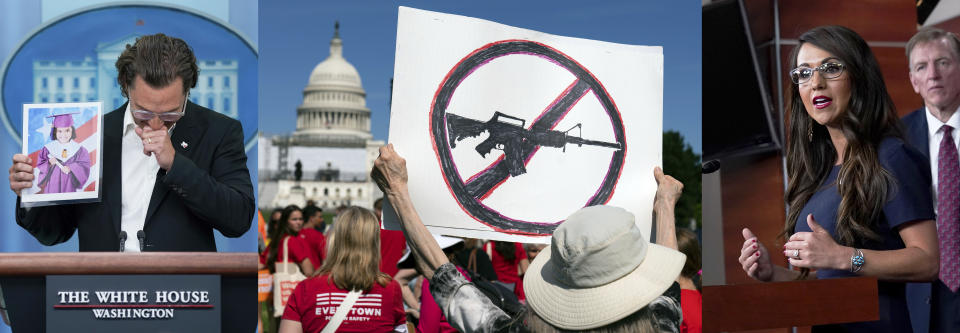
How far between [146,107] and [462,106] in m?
1.07

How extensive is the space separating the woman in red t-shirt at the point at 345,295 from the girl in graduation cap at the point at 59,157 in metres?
1.12

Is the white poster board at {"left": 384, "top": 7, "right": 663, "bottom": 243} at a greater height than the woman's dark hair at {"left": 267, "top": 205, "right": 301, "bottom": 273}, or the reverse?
the white poster board at {"left": 384, "top": 7, "right": 663, "bottom": 243}

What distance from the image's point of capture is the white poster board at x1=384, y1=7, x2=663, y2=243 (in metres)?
3.09

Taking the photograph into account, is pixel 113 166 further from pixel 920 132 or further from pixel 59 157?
pixel 920 132

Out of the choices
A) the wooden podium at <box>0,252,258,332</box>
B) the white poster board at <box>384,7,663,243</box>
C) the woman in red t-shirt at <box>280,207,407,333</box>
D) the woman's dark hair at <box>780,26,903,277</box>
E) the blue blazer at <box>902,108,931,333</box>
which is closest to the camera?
the wooden podium at <box>0,252,258,332</box>

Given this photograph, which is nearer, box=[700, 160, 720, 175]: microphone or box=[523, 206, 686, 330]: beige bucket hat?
box=[523, 206, 686, 330]: beige bucket hat

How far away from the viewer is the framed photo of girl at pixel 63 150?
2.92m

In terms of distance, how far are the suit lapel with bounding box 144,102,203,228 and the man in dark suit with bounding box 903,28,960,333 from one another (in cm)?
282

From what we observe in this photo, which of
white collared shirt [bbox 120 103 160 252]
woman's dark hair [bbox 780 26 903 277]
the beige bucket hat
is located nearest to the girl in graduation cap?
white collared shirt [bbox 120 103 160 252]

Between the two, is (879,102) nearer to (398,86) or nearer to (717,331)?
(717,331)

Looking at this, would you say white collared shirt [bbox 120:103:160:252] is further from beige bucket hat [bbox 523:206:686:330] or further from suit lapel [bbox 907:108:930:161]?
suit lapel [bbox 907:108:930:161]

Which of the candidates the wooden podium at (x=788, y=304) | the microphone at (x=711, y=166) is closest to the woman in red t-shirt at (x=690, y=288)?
the wooden podium at (x=788, y=304)

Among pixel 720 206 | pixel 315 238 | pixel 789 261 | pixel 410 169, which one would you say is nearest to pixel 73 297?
pixel 410 169

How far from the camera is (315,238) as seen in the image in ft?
22.5
